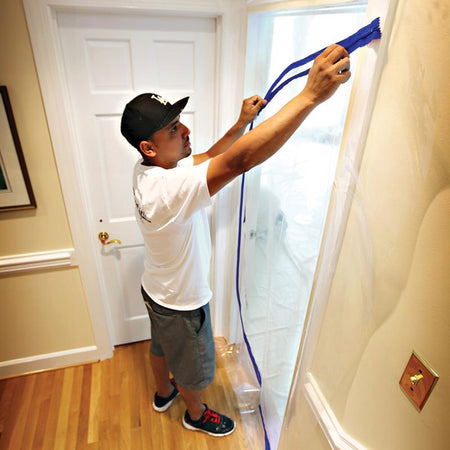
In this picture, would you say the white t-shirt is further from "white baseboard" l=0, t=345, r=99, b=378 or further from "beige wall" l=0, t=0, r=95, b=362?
"white baseboard" l=0, t=345, r=99, b=378

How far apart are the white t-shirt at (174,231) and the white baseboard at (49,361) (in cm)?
89

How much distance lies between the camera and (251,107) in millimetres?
1179

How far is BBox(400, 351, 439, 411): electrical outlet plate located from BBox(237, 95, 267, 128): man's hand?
927 millimetres

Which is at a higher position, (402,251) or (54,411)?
(402,251)

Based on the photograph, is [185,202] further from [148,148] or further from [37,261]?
[37,261]

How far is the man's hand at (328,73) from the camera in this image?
0.70 m

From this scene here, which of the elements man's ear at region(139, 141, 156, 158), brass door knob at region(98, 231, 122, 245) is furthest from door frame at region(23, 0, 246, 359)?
man's ear at region(139, 141, 156, 158)

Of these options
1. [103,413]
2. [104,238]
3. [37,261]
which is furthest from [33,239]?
[103,413]

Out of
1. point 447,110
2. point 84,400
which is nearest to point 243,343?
point 84,400

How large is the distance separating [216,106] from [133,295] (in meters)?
1.26

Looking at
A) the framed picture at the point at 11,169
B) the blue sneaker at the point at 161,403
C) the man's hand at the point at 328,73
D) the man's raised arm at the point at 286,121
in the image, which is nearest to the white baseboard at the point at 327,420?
the man's raised arm at the point at 286,121

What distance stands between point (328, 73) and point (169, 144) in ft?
1.97

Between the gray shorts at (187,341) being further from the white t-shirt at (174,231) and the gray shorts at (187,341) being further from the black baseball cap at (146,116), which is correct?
the black baseball cap at (146,116)

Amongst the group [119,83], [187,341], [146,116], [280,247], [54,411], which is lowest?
[54,411]
